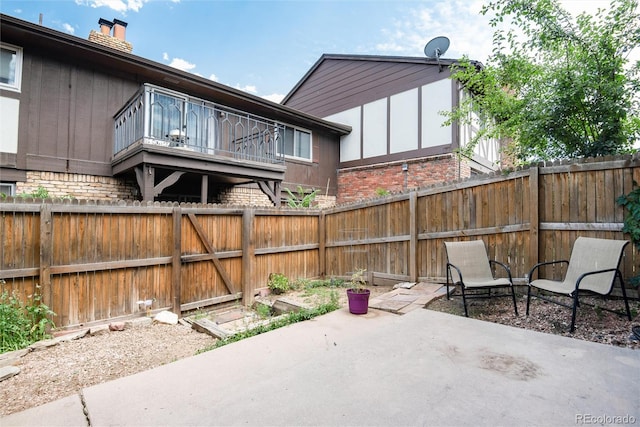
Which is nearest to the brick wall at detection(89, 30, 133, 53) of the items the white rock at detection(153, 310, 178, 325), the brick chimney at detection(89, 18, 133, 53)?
the brick chimney at detection(89, 18, 133, 53)

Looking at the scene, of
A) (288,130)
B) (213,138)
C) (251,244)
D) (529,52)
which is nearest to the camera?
(529,52)

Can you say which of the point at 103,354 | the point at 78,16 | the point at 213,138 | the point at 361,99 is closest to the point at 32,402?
the point at 103,354

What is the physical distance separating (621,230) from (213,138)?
30.1 feet

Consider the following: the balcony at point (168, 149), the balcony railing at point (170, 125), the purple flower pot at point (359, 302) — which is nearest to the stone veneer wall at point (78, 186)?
the balcony at point (168, 149)

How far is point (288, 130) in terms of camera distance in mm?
11617

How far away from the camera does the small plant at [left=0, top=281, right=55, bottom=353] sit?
3.38m

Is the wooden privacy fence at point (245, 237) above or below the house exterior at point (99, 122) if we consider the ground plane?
below

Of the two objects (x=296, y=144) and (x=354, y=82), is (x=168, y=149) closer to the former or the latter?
(x=296, y=144)

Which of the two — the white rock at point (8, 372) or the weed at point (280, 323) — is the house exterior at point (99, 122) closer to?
the white rock at point (8, 372)

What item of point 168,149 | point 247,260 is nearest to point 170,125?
point 168,149

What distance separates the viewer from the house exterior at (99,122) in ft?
21.4

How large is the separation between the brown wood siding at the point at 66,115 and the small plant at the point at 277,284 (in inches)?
191

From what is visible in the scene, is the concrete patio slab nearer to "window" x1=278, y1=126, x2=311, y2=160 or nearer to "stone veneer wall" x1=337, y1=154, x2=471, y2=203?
"stone veneer wall" x1=337, y1=154, x2=471, y2=203

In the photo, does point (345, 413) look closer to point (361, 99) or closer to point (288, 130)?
point (288, 130)
